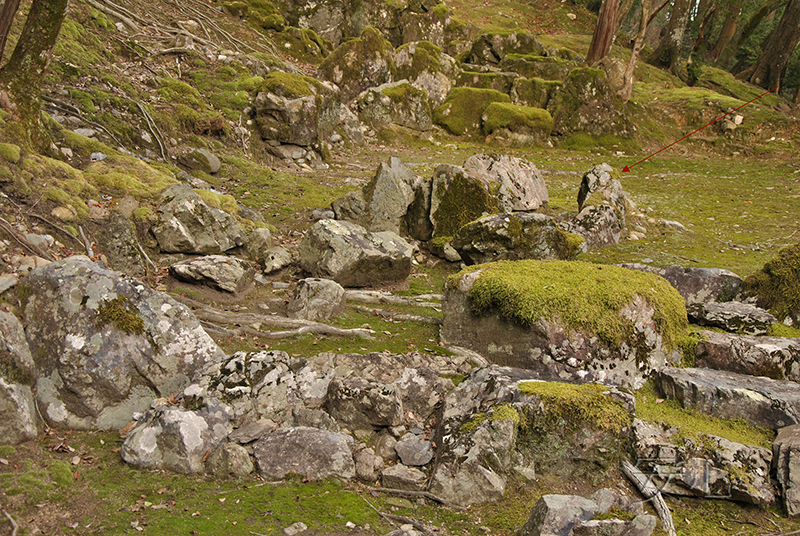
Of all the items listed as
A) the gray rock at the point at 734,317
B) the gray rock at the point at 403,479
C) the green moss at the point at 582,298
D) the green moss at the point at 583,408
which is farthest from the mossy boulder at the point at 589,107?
the gray rock at the point at 403,479

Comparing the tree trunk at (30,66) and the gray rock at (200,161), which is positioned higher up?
the tree trunk at (30,66)

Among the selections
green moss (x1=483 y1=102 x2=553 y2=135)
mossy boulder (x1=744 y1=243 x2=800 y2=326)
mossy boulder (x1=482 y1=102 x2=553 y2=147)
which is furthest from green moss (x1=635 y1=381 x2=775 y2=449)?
green moss (x1=483 y1=102 x2=553 y2=135)

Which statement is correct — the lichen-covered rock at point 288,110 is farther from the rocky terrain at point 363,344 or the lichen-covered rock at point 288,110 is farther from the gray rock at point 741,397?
the gray rock at point 741,397

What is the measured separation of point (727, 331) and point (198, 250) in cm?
912

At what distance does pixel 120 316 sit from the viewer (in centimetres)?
595

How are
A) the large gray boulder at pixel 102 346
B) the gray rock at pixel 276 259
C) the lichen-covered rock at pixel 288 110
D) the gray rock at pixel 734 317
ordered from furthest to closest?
the lichen-covered rock at pixel 288 110
the gray rock at pixel 276 259
the gray rock at pixel 734 317
the large gray boulder at pixel 102 346

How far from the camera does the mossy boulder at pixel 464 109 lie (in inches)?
953

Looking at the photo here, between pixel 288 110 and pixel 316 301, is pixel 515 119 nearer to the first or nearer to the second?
pixel 288 110

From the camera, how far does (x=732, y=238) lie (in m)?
13.1

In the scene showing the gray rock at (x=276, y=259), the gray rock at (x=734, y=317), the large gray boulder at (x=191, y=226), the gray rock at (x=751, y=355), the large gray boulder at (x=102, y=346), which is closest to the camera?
the large gray boulder at (x=102, y=346)

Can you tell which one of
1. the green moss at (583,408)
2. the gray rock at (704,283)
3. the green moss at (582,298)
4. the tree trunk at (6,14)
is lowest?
the green moss at (583,408)

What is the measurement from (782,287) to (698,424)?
12.4 feet

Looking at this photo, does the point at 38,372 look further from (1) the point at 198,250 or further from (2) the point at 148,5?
(2) the point at 148,5

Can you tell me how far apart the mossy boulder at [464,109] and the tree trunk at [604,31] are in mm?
5634
